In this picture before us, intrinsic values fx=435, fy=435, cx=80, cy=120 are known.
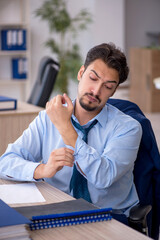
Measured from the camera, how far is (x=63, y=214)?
3.91 ft

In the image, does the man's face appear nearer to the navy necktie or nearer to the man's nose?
the man's nose

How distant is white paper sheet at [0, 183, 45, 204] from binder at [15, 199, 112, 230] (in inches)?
4.9

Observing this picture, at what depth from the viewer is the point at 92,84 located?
5.67 ft

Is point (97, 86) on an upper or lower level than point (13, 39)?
lower

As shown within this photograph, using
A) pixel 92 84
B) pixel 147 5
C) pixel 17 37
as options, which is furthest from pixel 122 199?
pixel 147 5

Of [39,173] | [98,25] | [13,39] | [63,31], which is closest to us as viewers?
[39,173]

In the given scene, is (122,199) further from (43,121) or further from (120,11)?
(120,11)

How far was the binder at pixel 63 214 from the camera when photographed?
1176 millimetres

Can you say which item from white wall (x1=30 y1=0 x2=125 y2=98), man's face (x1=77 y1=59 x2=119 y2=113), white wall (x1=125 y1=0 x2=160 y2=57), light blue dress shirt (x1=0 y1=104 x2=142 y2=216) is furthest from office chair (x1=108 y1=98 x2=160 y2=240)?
white wall (x1=125 y1=0 x2=160 y2=57)

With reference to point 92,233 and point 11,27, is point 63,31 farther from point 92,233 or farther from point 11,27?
point 92,233

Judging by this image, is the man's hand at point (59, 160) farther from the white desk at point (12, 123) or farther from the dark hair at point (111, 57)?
the white desk at point (12, 123)

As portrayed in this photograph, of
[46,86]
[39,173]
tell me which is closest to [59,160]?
[39,173]

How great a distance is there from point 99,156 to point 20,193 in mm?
308

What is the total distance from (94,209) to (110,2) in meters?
7.84
